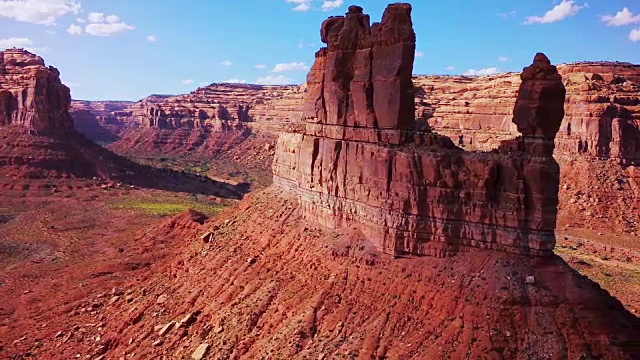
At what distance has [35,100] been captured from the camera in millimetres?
113500

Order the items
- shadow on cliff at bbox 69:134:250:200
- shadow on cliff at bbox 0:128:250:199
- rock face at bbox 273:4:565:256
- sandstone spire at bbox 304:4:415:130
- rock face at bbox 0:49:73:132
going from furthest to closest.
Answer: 1. shadow on cliff at bbox 69:134:250:200
2. rock face at bbox 0:49:73:132
3. shadow on cliff at bbox 0:128:250:199
4. sandstone spire at bbox 304:4:415:130
5. rock face at bbox 273:4:565:256

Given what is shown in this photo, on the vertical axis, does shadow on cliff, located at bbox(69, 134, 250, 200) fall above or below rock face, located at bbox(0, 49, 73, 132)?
below

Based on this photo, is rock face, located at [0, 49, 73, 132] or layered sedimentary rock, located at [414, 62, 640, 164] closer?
layered sedimentary rock, located at [414, 62, 640, 164]

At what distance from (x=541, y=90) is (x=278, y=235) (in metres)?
19.3

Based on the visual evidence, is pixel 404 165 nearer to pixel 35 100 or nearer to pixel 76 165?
pixel 76 165

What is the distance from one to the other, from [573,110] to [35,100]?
Result: 103230 millimetres

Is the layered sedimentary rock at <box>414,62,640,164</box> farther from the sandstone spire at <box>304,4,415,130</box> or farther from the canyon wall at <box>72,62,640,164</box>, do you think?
the sandstone spire at <box>304,4,415,130</box>

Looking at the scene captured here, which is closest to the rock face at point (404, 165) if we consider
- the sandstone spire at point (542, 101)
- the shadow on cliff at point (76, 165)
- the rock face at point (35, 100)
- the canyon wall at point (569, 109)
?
the sandstone spire at point (542, 101)

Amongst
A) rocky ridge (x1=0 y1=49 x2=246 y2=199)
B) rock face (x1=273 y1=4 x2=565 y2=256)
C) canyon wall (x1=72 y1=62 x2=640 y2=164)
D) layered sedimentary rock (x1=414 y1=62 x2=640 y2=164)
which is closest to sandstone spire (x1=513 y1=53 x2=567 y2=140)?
rock face (x1=273 y1=4 x2=565 y2=256)

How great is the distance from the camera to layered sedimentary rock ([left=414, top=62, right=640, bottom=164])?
9019 cm

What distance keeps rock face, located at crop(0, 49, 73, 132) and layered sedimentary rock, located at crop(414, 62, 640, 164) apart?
3020 inches

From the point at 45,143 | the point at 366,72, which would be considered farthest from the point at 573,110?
the point at 45,143

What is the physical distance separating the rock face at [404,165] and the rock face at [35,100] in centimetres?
9500

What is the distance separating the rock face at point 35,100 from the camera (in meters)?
114
